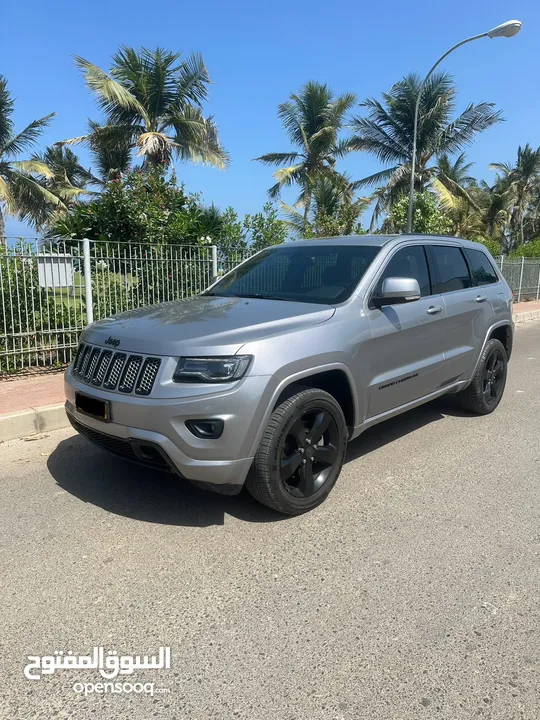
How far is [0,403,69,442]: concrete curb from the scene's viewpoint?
5066 millimetres

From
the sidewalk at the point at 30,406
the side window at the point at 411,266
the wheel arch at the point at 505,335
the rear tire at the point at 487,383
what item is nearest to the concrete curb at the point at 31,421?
the sidewalk at the point at 30,406

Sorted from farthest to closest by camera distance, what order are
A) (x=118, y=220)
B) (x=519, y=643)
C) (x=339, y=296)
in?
(x=118, y=220) → (x=339, y=296) → (x=519, y=643)

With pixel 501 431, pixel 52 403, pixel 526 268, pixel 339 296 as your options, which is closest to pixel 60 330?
pixel 52 403

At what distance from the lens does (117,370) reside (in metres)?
3.27

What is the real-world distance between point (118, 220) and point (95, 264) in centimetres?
188

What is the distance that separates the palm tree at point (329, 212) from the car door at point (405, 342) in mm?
11688

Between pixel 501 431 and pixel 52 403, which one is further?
pixel 52 403

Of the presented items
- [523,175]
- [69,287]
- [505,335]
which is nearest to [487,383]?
[505,335]

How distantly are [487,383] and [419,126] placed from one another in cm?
2262

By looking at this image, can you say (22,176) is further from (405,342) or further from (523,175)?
(523,175)

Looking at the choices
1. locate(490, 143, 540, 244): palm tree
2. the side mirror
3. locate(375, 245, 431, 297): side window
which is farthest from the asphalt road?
locate(490, 143, 540, 244): palm tree

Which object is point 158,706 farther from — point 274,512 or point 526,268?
point 526,268

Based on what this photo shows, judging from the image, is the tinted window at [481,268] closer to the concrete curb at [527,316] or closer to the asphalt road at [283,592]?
the asphalt road at [283,592]

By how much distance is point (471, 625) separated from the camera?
2434mm
